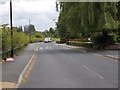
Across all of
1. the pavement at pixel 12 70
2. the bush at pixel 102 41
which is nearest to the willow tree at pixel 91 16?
the bush at pixel 102 41

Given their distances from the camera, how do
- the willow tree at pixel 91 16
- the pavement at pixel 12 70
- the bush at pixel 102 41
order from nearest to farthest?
the pavement at pixel 12 70
the willow tree at pixel 91 16
the bush at pixel 102 41

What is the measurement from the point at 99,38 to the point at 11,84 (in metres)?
32.8

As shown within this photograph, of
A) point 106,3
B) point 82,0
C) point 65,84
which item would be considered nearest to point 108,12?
point 106,3

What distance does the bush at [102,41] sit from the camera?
4166 cm

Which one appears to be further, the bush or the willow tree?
the bush

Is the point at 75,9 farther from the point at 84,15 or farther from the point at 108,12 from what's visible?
the point at 108,12

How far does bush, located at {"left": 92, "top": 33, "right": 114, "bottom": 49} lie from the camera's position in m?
41.7

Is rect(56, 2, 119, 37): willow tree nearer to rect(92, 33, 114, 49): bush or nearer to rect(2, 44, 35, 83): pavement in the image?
rect(92, 33, 114, 49): bush

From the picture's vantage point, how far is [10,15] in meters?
28.6

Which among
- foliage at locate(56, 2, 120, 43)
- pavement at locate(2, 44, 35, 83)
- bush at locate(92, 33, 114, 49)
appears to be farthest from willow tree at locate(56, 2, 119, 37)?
pavement at locate(2, 44, 35, 83)

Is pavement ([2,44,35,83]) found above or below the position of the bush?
below

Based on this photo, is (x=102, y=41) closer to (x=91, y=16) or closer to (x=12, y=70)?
(x=91, y=16)

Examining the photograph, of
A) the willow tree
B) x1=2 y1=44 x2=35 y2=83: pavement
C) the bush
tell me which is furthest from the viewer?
the bush

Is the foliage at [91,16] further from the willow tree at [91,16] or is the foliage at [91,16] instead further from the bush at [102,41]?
the bush at [102,41]
